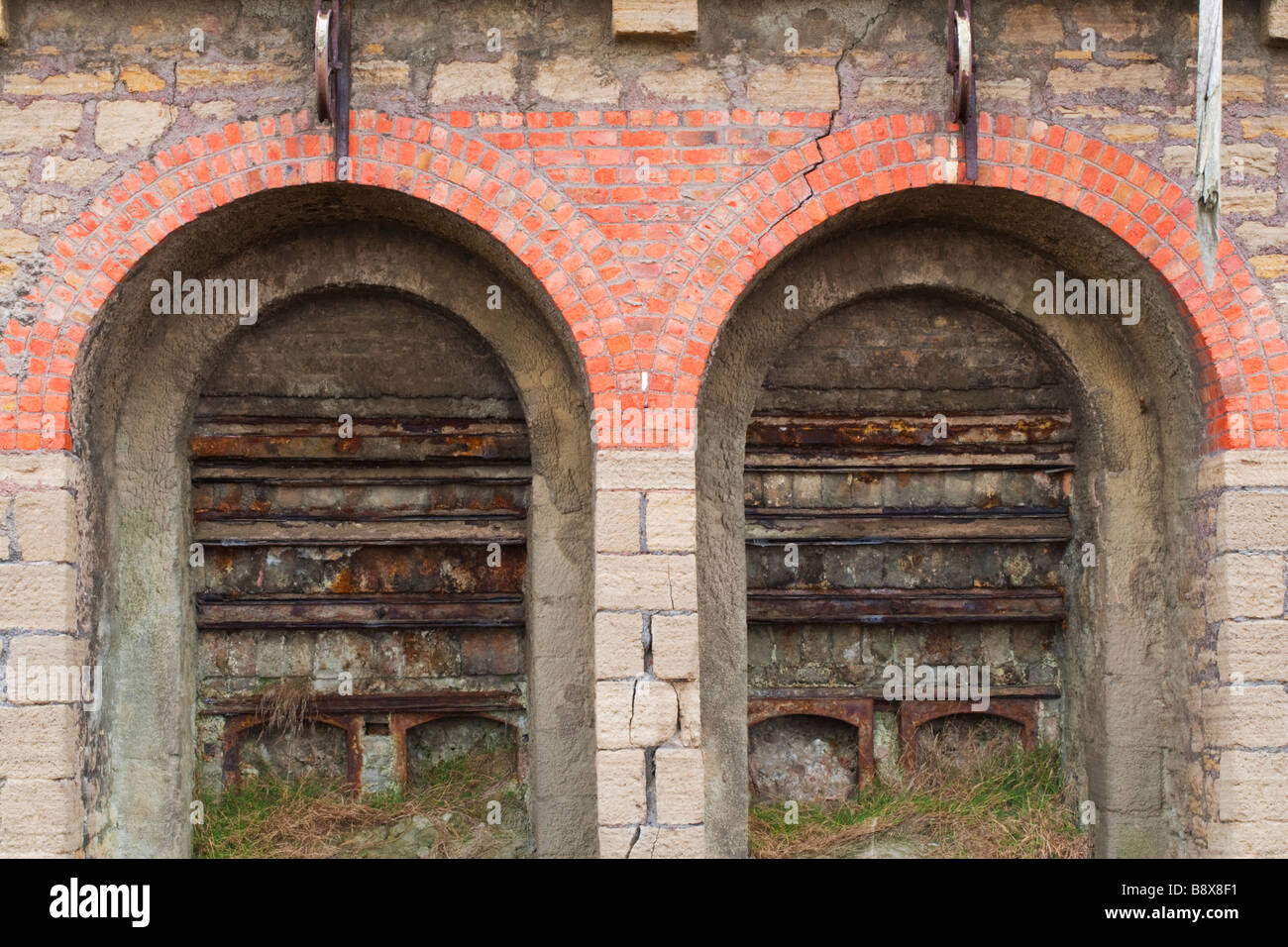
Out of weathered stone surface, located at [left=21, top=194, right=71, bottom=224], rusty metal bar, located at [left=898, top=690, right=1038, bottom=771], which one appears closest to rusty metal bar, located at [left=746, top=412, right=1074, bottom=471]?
rusty metal bar, located at [left=898, top=690, right=1038, bottom=771]

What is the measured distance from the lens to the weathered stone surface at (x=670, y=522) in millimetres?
4867

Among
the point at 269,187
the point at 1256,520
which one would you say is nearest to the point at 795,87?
the point at 269,187

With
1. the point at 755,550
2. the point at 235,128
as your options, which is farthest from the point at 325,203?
the point at 755,550

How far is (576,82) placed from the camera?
5.01 meters

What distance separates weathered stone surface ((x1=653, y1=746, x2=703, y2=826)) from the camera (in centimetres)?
480

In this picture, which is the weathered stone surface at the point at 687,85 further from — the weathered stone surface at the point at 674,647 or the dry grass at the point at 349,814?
the dry grass at the point at 349,814

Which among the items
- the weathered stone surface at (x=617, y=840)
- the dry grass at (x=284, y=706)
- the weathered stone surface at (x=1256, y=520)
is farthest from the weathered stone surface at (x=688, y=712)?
the weathered stone surface at (x=1256, y=520)

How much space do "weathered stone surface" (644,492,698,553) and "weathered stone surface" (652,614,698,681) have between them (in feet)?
0.97

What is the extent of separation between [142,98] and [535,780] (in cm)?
352

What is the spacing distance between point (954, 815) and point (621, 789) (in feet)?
5.71

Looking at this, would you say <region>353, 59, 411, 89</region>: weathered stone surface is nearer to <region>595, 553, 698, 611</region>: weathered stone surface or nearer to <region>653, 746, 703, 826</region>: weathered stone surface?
<region>595, 553, 698, 611</region>: weathered stone surface

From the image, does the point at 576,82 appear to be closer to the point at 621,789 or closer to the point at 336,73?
the point at 336,73

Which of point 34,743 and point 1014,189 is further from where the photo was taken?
point 1014,189

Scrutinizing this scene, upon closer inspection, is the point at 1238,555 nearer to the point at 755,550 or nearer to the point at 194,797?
the point at 755,550
